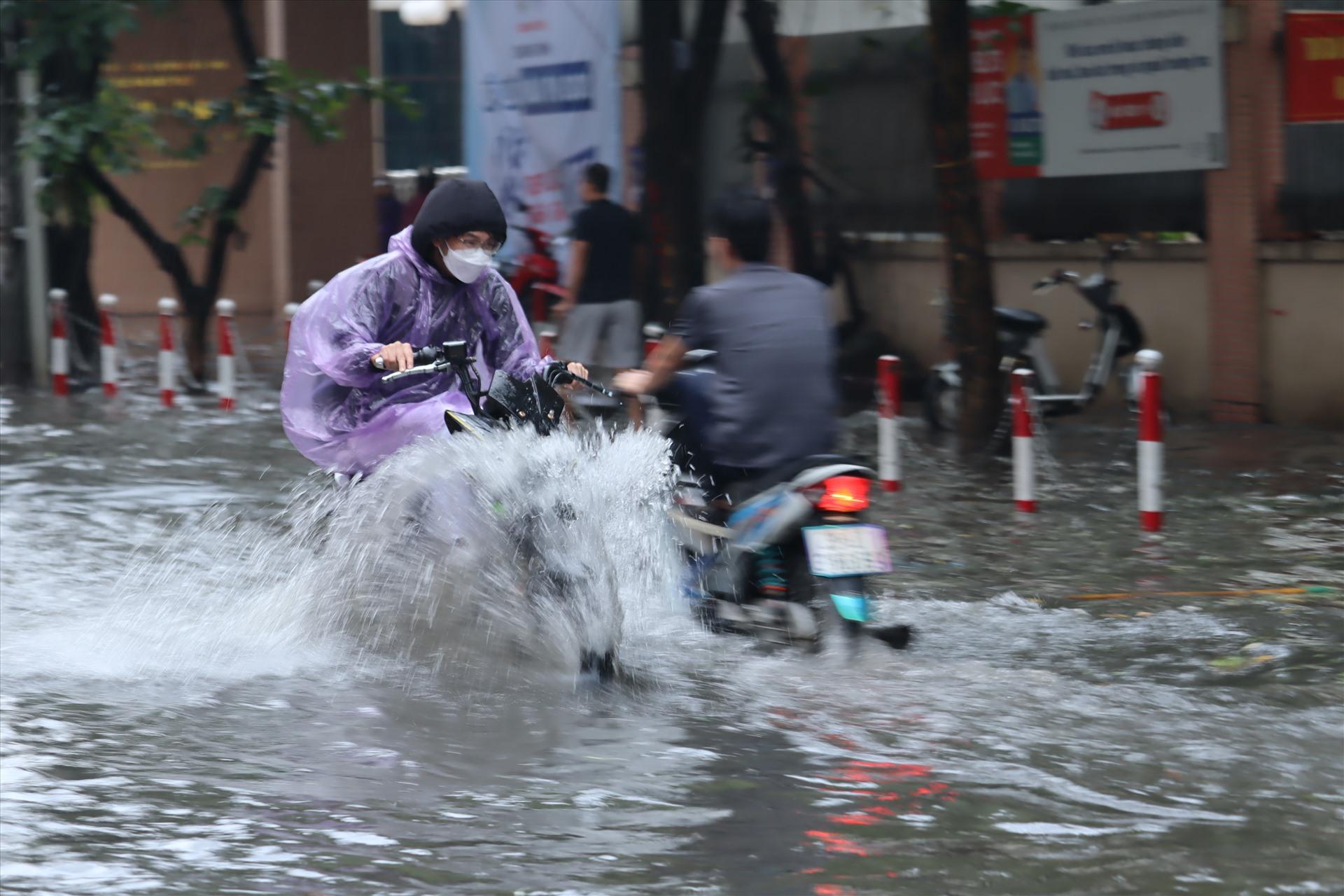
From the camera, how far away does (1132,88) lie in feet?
50.9

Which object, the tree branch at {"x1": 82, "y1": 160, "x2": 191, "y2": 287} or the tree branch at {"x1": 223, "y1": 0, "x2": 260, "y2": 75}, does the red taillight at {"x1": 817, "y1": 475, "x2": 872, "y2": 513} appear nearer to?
the tree branch at {"x1": 82, "y1": 160, "x2": 191, "y2": 287}

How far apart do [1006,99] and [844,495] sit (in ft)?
34.2

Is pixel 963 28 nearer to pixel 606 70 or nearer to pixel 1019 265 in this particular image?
pixel 1019 265

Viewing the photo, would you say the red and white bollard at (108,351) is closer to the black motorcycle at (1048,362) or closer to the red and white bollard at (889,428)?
the black motorcycle at (1048,362)

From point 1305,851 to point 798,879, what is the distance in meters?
1.23

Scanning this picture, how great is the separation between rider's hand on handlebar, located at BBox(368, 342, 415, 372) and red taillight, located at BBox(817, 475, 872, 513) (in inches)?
57.6

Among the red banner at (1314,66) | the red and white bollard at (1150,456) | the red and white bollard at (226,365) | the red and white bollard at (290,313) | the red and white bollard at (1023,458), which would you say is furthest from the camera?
the red and white bollard at (226,365)

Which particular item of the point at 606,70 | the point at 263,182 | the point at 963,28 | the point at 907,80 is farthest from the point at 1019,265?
the point at 263,182

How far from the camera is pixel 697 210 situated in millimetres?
18047

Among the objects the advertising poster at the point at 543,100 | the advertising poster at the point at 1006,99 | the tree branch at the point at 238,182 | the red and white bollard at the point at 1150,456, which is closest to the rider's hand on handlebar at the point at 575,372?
the red and white bollard at the point at 1150,456

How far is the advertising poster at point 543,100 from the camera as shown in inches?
805

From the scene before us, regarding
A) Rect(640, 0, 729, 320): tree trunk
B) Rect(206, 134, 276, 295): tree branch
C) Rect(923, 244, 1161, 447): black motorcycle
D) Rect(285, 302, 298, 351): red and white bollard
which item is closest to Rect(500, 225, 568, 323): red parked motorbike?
Rect(285, 302, 298, 351): red and white bollard

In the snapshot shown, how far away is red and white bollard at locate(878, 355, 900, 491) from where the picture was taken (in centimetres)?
1205

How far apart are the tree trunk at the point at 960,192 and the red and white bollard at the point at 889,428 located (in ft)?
4.20
